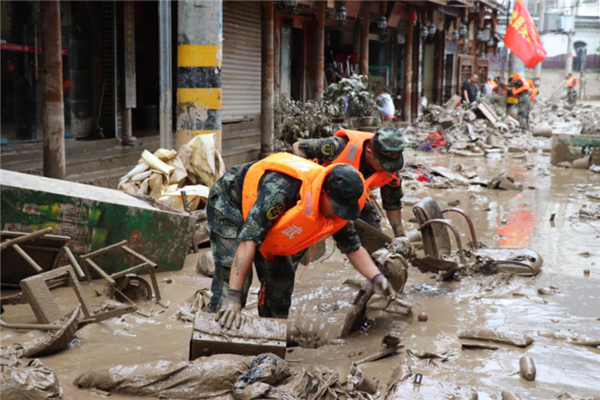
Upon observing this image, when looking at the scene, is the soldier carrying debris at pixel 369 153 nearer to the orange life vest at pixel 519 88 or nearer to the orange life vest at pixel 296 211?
the orange life vest at pixel 296 211

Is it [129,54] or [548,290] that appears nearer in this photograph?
[548,290]

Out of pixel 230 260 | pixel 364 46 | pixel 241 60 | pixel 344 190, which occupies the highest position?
pixel 364 46

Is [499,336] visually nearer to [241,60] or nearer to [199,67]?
[199,67]

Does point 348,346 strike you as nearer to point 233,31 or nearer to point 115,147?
point 115,147

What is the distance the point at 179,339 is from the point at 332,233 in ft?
4.22

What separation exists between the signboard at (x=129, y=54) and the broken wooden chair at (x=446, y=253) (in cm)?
654

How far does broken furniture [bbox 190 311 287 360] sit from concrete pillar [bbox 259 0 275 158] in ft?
24.7

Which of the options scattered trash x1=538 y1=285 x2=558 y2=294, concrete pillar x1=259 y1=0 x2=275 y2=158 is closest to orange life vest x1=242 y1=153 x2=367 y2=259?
scattered trash x1=538 y1=285 x2=558 y2=294

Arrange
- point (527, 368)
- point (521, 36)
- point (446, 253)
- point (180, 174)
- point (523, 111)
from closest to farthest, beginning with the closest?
point (527, 368), point (446, 253), point (180, 174), point (521, 36), point (523, 111)

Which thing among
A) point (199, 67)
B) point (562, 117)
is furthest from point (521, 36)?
point (199, 67)

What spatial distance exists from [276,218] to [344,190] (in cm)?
39

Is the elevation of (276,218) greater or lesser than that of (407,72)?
lesser

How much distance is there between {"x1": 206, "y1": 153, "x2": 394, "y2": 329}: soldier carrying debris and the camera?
3.22 m

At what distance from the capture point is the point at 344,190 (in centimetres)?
315
